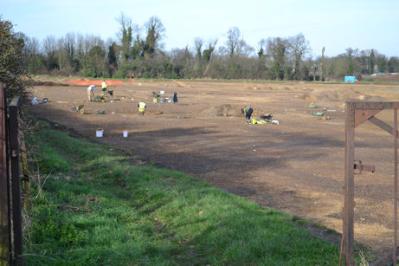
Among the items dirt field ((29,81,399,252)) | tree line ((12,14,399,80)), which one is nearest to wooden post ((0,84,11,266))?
dirt field ((29,81,399,252))

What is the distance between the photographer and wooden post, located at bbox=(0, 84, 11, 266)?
442 centimetres

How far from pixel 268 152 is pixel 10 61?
11.0 metres

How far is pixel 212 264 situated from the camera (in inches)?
259

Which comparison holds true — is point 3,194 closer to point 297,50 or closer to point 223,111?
point 223,111

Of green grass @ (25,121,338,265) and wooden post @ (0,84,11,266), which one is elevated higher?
wooden post @ (0,84,11,266)

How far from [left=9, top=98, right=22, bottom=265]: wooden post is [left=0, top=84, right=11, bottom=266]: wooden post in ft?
0.29

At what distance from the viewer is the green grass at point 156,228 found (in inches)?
253

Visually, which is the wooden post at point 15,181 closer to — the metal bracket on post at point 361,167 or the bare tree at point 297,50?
the metal bracket on post at point 361,167

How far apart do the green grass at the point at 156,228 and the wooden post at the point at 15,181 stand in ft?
2.56

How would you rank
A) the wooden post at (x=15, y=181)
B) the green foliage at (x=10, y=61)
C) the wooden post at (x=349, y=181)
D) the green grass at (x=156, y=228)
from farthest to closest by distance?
the green foliage at (x=10, y=61)
the green grass at (x=156, y=228)
the wooden post at (x=349, y=181)
the wooden post at (x=15, y=181)

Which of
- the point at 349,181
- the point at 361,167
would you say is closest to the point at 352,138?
the point at 361,167

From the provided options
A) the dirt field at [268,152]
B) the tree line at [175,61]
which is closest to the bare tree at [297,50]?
the tree line at [175,61]

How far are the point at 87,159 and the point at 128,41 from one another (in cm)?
9445

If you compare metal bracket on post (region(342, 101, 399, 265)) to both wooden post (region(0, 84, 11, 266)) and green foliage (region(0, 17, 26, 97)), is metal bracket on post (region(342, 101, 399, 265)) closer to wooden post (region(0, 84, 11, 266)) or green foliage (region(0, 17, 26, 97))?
wooden post (region(0, 84, 11, 266))
